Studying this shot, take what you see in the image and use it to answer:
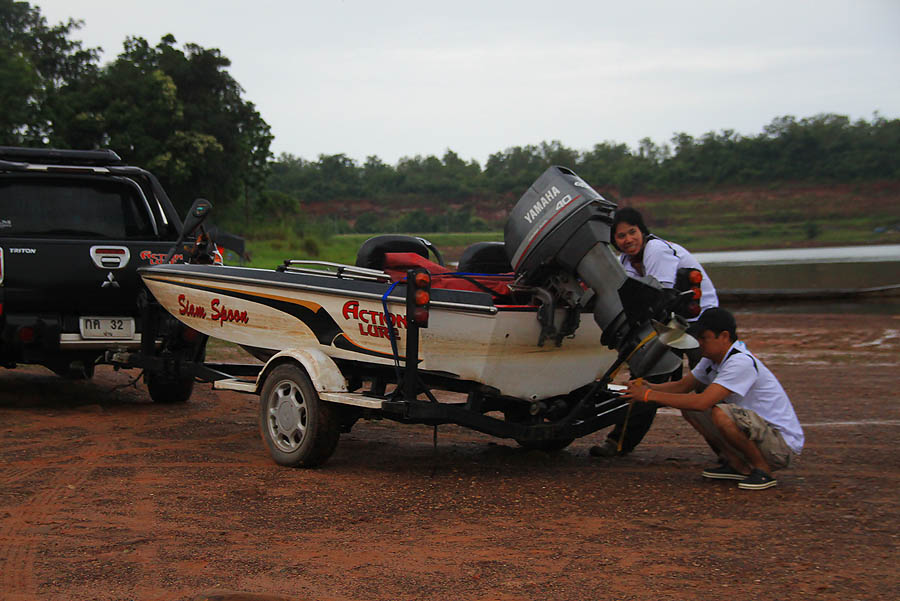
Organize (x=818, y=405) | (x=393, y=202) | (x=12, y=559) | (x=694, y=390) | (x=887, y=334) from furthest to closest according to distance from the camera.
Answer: (x=393, y=202)
(x=887, y=334)
(x=818, y=405)
(x=694, y=390)
(x=12, y=559)

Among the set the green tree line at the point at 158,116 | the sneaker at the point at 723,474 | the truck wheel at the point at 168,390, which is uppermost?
the green tree line at the point at 158,116

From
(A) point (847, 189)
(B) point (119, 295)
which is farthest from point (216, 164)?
(A) point (847, 189)

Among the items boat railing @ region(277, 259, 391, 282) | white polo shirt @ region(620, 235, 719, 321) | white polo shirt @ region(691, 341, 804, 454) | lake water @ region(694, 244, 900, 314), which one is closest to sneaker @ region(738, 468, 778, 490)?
Answer: white polo shirt @ region(691, 341, 804, 454)

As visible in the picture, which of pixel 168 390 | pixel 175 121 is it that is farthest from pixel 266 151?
pixel 168 390

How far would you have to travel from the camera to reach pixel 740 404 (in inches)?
217

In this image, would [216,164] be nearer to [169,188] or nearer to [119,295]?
[169,188]

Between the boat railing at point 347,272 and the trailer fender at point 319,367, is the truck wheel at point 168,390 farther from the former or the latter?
the trailer fender at point 319,367

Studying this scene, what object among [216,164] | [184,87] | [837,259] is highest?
[184,87]

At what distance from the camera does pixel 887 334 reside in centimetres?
1485

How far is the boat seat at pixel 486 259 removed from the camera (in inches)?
245

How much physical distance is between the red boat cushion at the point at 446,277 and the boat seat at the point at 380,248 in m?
0.17

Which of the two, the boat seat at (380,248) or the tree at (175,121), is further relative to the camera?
the tree at (175,121)

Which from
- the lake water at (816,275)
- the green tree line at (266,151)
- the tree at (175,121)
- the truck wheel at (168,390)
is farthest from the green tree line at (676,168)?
the truck wheel at (168,390)

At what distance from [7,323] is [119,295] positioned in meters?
0.85
